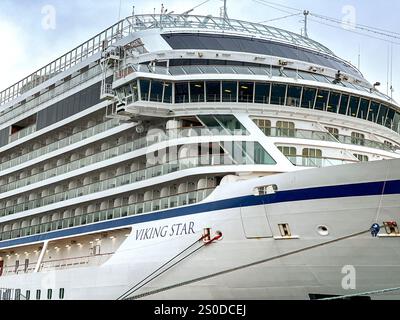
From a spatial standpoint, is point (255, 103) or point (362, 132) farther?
point (362, 132)

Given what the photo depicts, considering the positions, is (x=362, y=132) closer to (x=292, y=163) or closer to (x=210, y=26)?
(x=292, y=163)

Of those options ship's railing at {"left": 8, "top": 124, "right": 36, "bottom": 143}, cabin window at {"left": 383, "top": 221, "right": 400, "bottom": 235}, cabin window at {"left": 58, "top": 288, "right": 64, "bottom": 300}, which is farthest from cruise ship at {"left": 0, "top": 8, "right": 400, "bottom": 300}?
ship's railing at {"left": 8, "top": 124, "right": 36, "bottom": 143}

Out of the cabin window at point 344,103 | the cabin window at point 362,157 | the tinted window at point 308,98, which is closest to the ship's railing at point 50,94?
the tinted window at point 308,98

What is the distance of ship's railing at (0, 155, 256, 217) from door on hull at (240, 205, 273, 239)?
2.82 metres

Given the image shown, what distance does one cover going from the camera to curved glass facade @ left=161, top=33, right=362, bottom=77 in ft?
85.4

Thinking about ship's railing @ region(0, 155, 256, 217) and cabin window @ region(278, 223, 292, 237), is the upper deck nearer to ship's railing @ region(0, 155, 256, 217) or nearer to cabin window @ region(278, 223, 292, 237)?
ship's railing @ region(0, 155, 256, 217)

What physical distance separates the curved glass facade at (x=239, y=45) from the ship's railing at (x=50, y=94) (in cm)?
462

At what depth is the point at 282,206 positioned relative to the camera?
17953 mm

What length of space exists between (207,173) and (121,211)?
460 centimetres

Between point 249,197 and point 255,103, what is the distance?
525 centimetres

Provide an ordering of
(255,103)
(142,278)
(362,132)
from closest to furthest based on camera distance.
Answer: (142,278) → (255,103) → (362,132)

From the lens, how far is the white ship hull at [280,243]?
16.7 meters
